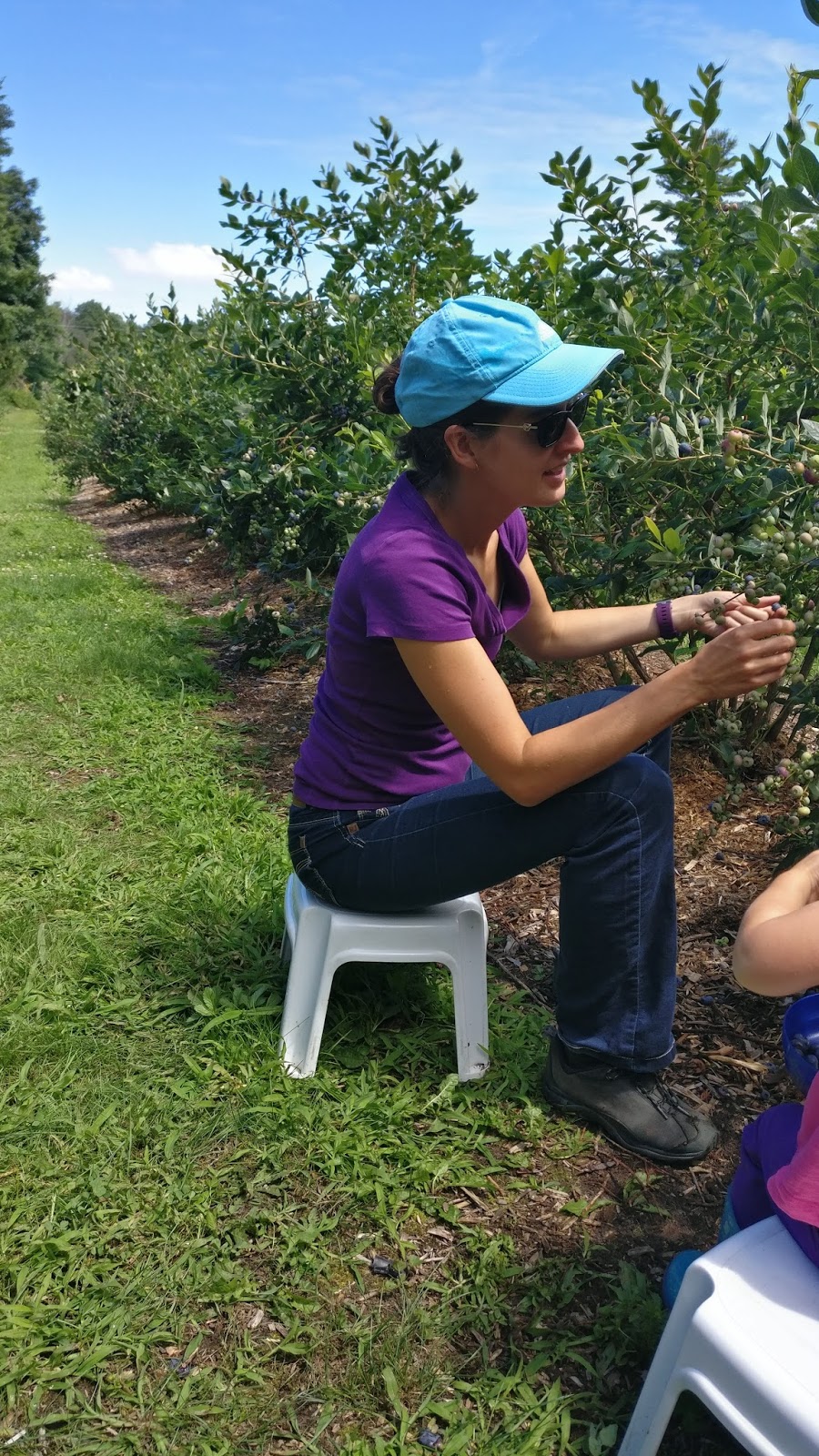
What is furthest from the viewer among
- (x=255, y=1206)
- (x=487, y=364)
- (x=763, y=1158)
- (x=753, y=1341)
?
(x=255, y=1206)

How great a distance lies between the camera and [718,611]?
1.92m

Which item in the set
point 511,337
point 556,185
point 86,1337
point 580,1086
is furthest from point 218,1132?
point 556,185

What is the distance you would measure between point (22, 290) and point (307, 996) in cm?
5154

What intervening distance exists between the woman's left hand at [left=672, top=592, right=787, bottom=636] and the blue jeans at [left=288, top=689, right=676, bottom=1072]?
0.90 feet

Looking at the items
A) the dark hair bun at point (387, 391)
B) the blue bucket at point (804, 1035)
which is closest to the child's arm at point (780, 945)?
the blue bucket at point (804, 1035)

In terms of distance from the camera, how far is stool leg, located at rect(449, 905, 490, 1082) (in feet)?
6.97

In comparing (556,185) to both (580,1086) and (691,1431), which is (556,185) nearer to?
(580,1086)

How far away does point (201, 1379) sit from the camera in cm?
159

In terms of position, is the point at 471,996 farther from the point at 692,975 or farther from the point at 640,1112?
the point at 692,975

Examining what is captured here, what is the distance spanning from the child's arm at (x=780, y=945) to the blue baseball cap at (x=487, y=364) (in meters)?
0.92

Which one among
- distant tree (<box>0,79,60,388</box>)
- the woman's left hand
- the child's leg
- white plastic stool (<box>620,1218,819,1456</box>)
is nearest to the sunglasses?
the woman's left hand

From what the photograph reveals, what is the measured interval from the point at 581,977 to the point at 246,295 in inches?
146

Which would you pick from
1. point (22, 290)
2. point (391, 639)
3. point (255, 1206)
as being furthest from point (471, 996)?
point (22, 290)

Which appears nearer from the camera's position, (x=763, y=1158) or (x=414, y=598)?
(x=763, y=1158)
